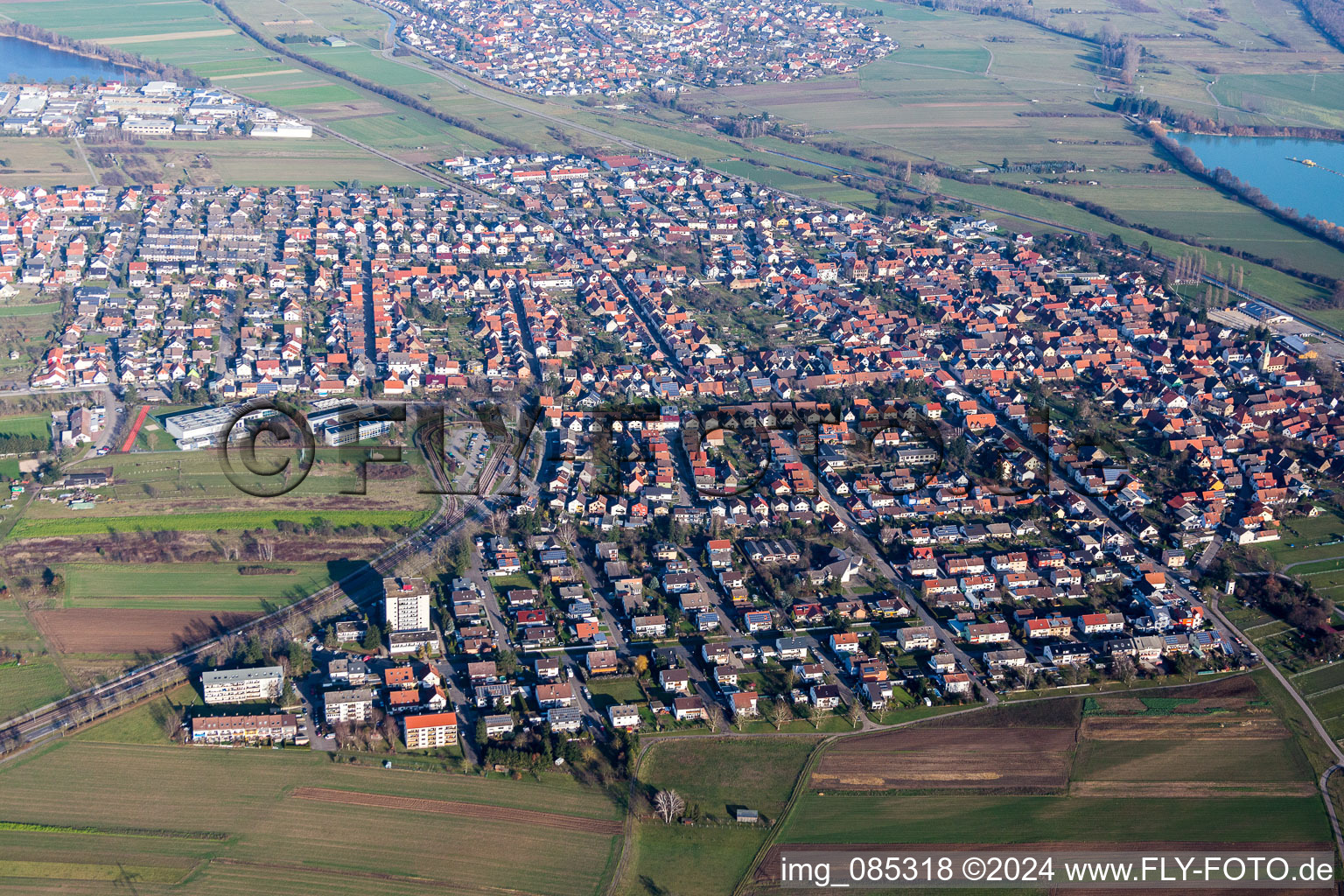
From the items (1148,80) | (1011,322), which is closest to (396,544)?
(1011,322)

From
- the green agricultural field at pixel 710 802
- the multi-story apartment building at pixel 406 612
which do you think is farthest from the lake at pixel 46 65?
the green agricultural field at pixel 710 802

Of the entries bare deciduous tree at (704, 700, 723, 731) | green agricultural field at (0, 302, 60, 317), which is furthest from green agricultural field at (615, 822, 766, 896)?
green agricultural field at (0, 302, 60, 317)

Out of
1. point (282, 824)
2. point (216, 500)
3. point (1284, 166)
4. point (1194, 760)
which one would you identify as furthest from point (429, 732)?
point (1284, 166)

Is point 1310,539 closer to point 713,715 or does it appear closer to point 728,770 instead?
point 713,715

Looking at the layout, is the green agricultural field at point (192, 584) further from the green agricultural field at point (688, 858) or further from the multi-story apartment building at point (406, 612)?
the green agricultural field at point (688, 858)

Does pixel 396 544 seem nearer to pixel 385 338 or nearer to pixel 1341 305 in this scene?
pixel 385 338

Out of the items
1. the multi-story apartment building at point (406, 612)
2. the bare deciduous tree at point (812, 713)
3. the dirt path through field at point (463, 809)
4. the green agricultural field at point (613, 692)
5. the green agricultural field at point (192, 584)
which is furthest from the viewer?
the green agricultural field at point (192, 584)
